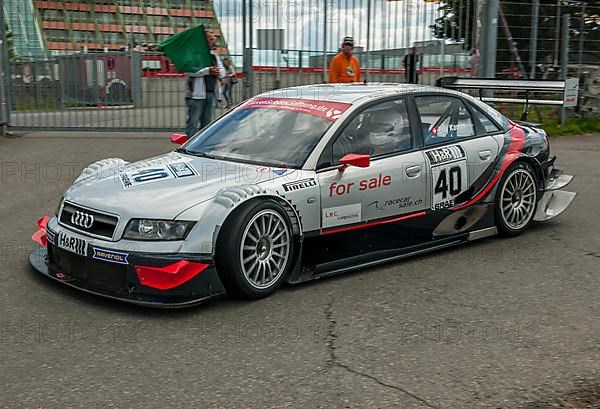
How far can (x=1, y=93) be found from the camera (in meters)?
13.5

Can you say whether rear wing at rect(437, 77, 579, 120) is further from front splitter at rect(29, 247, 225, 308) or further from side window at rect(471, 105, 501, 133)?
front splitter at rect(29, 247, 225, 308)

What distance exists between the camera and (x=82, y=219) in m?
5.14

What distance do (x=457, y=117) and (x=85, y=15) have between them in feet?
30.8

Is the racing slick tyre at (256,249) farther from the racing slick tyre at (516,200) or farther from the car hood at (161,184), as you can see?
the racing slick tyre at (516,200)

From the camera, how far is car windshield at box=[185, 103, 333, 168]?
18.9 ft

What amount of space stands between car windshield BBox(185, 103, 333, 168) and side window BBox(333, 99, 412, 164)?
7.6 inches

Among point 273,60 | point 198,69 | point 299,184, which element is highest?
point 273,60

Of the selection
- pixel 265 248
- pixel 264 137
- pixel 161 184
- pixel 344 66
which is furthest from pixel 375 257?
pixel 344 66

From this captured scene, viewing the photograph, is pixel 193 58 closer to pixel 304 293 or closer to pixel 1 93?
pixel 1 93

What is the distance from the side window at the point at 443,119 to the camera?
6.41 metres

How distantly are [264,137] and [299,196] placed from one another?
82 cm

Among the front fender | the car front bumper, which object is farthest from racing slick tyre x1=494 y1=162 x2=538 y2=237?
the car front bumper

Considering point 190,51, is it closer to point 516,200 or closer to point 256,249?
point 516,200

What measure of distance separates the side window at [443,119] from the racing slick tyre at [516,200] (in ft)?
1.74
